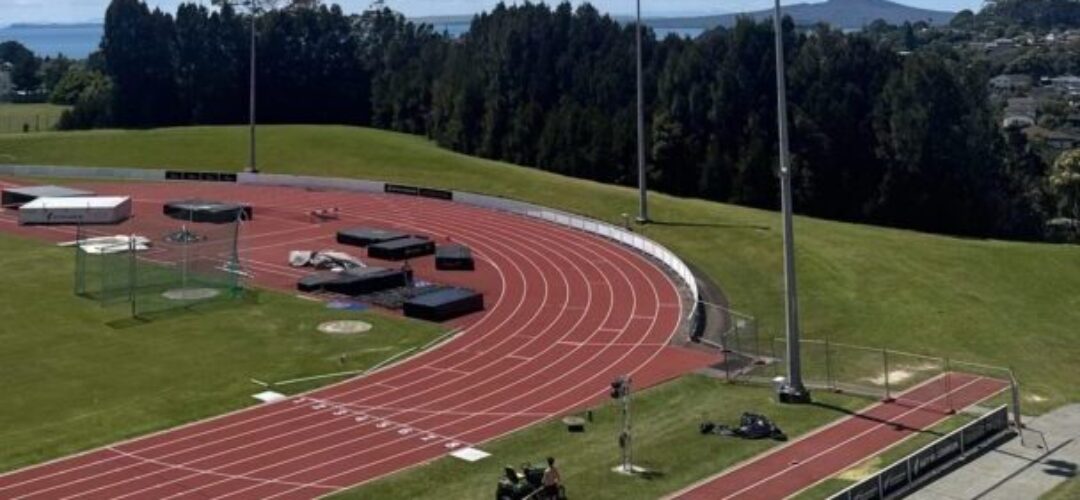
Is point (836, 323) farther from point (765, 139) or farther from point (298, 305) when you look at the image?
point (765, 139)

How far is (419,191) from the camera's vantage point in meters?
88.9

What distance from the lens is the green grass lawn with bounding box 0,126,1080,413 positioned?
46.6 m

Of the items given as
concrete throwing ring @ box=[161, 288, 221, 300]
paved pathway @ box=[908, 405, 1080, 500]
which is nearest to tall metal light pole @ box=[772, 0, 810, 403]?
paved pathway @ box=[908, 405, 1080, 500]

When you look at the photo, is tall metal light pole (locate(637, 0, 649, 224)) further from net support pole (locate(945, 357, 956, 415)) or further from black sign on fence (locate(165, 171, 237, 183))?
black sign on fence (locate(165, 171, 237, 183))

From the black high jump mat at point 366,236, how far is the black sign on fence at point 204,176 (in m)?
28.9

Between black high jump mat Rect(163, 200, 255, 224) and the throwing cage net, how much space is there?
11638 mm

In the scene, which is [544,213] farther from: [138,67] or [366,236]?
[138,67]

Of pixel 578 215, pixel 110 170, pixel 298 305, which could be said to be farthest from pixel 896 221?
pixel 110 170

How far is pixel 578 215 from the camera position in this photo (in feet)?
252

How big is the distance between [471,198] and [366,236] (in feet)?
53.7

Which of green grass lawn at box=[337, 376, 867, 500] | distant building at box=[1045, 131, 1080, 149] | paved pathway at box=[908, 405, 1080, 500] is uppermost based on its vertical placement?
distant building at box=[1045, 131, 1080, 149]

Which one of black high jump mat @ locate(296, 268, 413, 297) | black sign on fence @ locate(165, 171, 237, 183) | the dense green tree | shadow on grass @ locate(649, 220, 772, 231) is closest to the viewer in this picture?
black high jump mat @ locate(296, 268, 413, 297)

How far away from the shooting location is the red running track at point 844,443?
30328 millimetres

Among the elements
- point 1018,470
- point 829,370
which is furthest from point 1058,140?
point 1018,470
